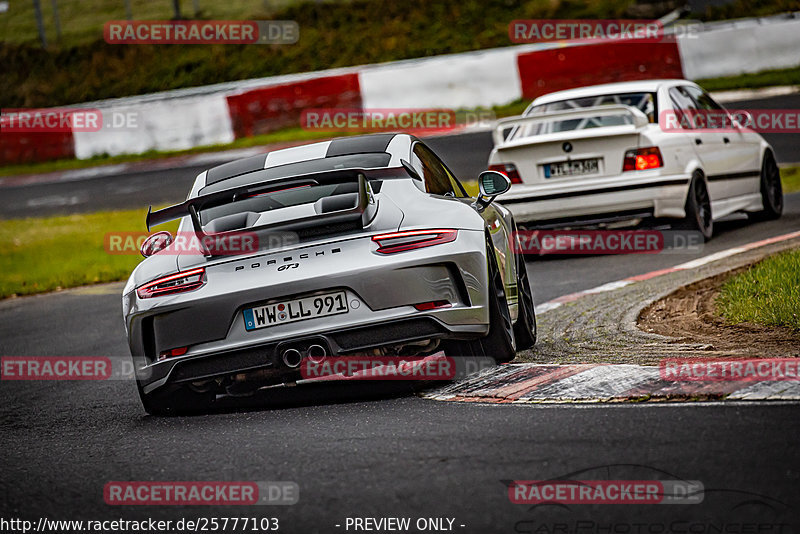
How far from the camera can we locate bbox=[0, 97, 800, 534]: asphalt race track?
12.2ft

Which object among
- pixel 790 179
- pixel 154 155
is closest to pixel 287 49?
pixel 154 155

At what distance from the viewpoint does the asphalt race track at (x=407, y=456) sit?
3.73 meters

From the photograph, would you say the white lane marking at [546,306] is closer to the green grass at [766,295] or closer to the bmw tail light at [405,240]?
the green grass at [766,295]

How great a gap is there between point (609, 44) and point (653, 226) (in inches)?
495

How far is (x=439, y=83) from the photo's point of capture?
24250 mm

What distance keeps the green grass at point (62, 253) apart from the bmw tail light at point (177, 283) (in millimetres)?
8534

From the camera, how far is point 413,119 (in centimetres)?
2392

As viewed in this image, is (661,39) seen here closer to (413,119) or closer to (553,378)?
(413,119)

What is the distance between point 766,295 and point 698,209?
4065 mm

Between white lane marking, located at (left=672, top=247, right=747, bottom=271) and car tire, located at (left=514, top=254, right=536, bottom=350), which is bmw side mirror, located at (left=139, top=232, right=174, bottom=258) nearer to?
car tire, located at (left=514, top=254, right=536, bottom=350)

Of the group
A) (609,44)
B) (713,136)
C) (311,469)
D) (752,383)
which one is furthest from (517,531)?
Answer: (609,44)

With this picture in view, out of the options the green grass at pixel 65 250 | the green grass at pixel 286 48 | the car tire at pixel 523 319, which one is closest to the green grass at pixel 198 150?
the green grass at pixel 65 250

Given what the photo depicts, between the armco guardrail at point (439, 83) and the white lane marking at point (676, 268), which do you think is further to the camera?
the armco guardrail at point (439, 83)

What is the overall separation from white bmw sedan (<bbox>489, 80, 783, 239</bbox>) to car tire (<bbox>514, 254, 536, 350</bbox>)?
4070 mm
